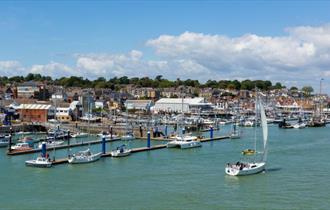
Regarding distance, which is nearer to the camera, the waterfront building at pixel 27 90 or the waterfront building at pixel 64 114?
the waterfront building at pixel 64 114

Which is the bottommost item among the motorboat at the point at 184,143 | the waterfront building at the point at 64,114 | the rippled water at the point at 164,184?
the rippled water at the point at 164,184

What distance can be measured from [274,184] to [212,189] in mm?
3922

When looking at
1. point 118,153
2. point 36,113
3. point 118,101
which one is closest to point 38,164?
point 118,153

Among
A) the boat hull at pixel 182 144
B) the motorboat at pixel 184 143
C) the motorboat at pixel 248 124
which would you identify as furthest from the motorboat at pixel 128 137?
the motorboat at pixel 248 124

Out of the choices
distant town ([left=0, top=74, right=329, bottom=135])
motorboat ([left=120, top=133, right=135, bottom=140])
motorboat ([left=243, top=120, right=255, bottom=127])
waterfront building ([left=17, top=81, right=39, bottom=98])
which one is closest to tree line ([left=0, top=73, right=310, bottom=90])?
distant town ([left=0, top=74, right=329, bottom=135])

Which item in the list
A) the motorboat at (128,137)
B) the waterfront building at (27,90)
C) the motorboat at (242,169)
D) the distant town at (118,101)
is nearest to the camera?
the motorboat at (242,169)

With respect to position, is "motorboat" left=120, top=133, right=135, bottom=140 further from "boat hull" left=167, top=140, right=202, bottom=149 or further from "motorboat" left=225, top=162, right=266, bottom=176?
"motorboat" left=225, top=162, right=266, bottom=176

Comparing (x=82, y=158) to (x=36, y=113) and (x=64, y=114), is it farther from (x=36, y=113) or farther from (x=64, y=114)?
(x=64, y=114)

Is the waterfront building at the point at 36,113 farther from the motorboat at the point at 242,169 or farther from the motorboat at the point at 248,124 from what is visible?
the motorboat at the point at 242,169

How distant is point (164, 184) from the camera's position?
95.5 feet

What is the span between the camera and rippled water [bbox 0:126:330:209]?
81.6 feet

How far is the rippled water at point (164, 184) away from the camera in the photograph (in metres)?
24.9

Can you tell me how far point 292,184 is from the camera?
29.3 metres

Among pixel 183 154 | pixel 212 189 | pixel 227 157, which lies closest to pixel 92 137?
pixel 183 154
